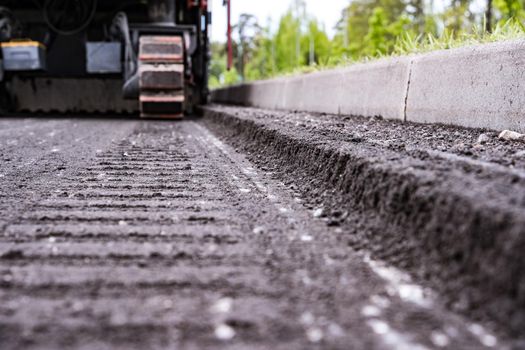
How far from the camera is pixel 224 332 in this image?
1643 mm

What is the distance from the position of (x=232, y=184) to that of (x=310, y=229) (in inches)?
50.3

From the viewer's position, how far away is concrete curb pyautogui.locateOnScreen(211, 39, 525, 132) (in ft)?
13.7

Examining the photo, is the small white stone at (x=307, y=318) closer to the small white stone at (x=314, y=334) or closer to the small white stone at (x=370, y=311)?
the small white stone at (x=314, y=334)

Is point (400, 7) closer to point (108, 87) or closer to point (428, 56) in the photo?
point (108, 87)

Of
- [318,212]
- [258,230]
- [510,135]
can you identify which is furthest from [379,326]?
[510,135]

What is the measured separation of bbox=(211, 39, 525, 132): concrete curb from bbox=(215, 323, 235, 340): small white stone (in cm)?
304

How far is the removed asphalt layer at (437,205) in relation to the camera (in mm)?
1760

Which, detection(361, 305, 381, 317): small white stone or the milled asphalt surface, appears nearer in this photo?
the milled asphalt surface

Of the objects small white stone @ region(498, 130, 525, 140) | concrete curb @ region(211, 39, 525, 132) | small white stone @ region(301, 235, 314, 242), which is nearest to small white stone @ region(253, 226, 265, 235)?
small white stone @ region(301, 235, 314, 242)

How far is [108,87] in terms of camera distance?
12336 mm

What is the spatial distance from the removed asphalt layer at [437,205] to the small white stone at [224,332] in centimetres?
68

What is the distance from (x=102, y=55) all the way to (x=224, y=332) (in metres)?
9.98

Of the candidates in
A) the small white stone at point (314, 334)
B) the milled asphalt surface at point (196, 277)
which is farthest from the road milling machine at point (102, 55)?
the small white stone at point (314, 334)

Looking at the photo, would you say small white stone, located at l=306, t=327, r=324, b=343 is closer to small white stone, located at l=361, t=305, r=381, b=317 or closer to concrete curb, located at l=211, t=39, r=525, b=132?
small white stone, located at l=361, t=305, r=381, b=317
